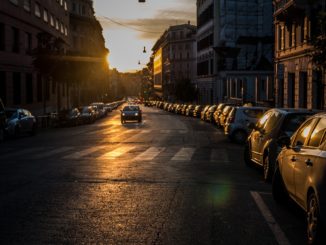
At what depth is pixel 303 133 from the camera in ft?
26.2

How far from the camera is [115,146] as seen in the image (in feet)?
69.4

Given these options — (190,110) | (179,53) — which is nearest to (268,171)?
(190,110)

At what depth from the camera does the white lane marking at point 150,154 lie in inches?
641

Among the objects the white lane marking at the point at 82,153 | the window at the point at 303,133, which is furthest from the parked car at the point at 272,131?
the white lane marking at the point at 82,153

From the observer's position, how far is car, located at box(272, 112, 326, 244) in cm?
619

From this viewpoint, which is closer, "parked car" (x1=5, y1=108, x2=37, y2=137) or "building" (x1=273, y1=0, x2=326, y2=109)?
"parked car" (x1=5, y1=108, x2=37, y2=137)

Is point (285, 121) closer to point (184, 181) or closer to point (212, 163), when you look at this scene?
point (184, 181)

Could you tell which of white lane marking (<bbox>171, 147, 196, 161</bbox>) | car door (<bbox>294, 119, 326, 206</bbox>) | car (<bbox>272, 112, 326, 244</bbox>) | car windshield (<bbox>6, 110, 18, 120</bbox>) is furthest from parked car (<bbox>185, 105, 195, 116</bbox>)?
car door (<bbox>294, 119, 326, 206</bbox>)

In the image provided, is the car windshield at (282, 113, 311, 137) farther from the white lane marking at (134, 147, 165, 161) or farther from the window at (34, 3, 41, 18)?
the window at (34, 3, 41, 18)

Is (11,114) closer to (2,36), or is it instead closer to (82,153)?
(82,153)

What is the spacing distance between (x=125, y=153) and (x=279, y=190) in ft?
31.5

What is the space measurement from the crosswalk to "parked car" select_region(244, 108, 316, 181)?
282 cm

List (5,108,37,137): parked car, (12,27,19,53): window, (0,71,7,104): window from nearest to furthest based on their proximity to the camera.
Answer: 1. (5,108,37,137): parked car
2. (0,71,7,104): window
3. (12,27,19,53): window

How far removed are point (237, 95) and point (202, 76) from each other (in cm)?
2286
